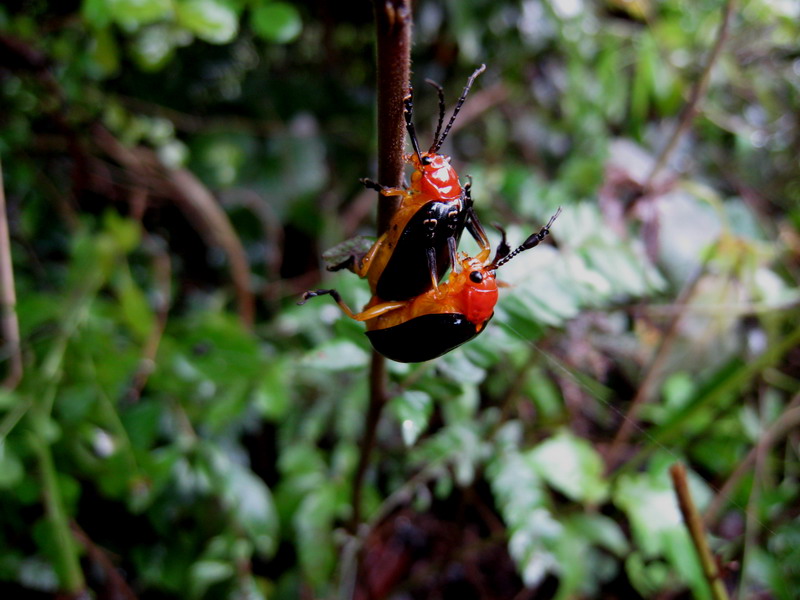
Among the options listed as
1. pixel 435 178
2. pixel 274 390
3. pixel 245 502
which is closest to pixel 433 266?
pixel 435 178

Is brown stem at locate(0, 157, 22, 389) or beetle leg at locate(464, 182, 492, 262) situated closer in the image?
beetle leg at locate(464, 182, 492, 262)

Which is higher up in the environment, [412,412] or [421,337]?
[421,337]

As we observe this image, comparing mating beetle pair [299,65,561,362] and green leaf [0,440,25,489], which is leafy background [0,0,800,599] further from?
mating beetle pair [299,65,561,362]

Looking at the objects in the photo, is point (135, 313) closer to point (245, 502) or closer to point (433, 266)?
point (245, 502)

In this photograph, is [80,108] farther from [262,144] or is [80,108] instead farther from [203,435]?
[203,435]

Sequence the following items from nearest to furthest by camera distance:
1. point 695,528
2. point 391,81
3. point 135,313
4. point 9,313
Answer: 1. point 391,81
2. point 695,528
3. point 9,313
4. point 135,313

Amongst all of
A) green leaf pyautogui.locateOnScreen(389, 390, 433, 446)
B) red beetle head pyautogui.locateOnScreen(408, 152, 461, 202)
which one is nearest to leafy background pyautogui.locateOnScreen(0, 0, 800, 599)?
green leaf pyautogui.locateOnScreen(389, 390, 433, 446)
